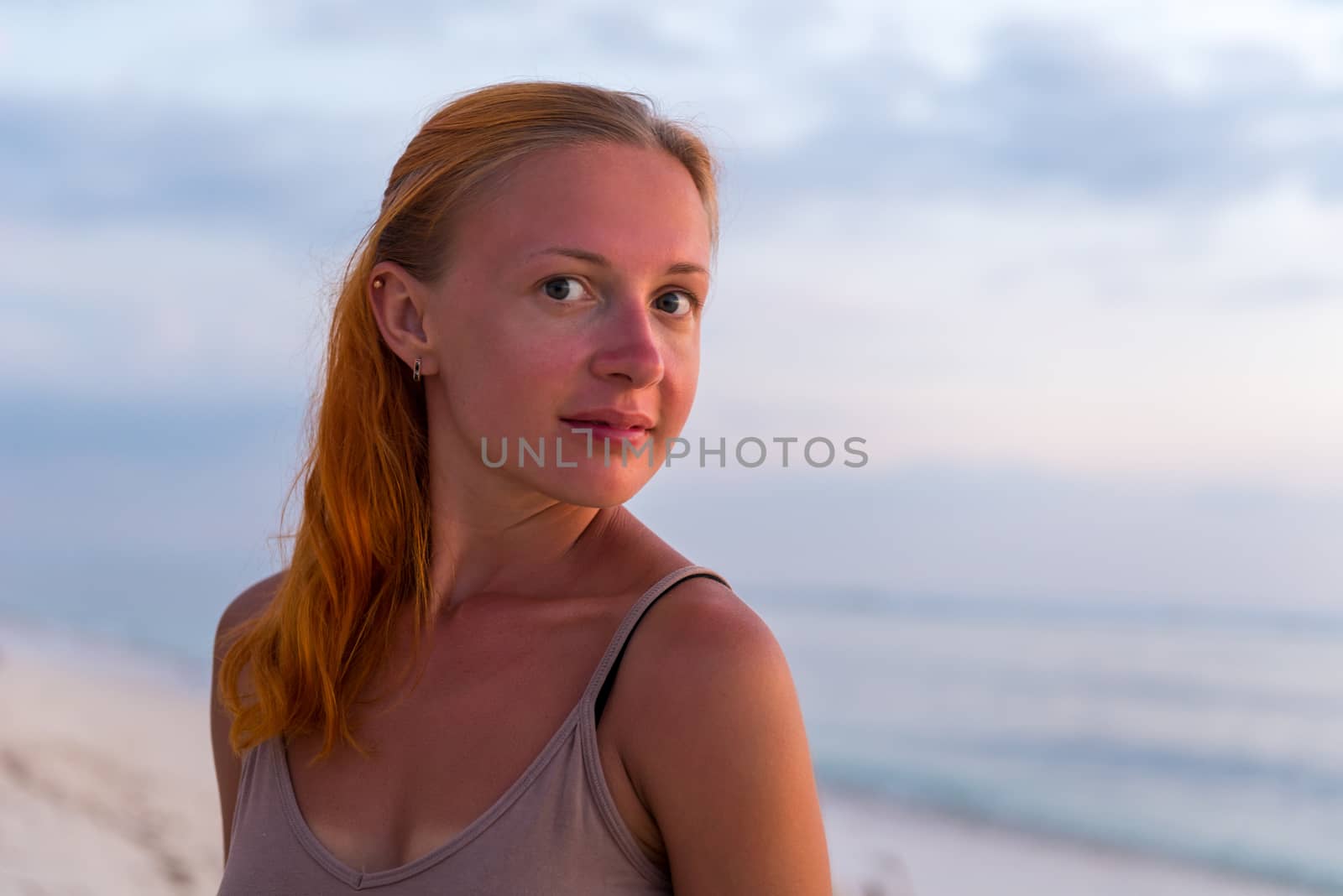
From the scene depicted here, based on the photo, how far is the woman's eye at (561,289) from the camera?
5.72 ft

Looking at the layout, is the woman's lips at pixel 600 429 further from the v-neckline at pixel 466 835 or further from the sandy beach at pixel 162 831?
the sandy beach at pixel 162 831

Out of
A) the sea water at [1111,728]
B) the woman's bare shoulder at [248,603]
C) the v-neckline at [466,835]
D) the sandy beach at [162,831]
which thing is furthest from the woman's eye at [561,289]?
the sea water at [1111,728]

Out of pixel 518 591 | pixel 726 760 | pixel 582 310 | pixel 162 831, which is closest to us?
pixel 726 760

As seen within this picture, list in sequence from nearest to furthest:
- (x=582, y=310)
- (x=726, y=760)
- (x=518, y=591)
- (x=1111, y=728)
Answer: (x=726, y=760) → (x=582, y=310) → (x=518, y=591) → (x=1111, y=728)

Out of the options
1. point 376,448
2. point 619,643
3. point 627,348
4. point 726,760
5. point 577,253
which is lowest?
point 726,760

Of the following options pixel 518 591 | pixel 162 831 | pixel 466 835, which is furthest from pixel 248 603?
pixel 162 831

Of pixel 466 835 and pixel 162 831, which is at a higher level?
pixel 466 835

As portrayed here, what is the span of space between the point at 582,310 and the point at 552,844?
72 cm

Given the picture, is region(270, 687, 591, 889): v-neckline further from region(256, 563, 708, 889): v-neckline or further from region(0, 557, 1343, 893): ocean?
region(0, 557, 1343, 893): ocean

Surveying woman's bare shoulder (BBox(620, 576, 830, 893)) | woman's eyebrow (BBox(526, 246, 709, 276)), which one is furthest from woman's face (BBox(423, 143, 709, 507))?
woman's bare shoulder (BBox(620, 576, 830, 893))

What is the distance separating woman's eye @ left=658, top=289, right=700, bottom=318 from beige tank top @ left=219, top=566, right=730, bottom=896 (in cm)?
38

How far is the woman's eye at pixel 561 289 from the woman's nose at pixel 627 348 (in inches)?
2.3

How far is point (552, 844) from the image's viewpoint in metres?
1.60

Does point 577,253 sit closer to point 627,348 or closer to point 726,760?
point 627,348
